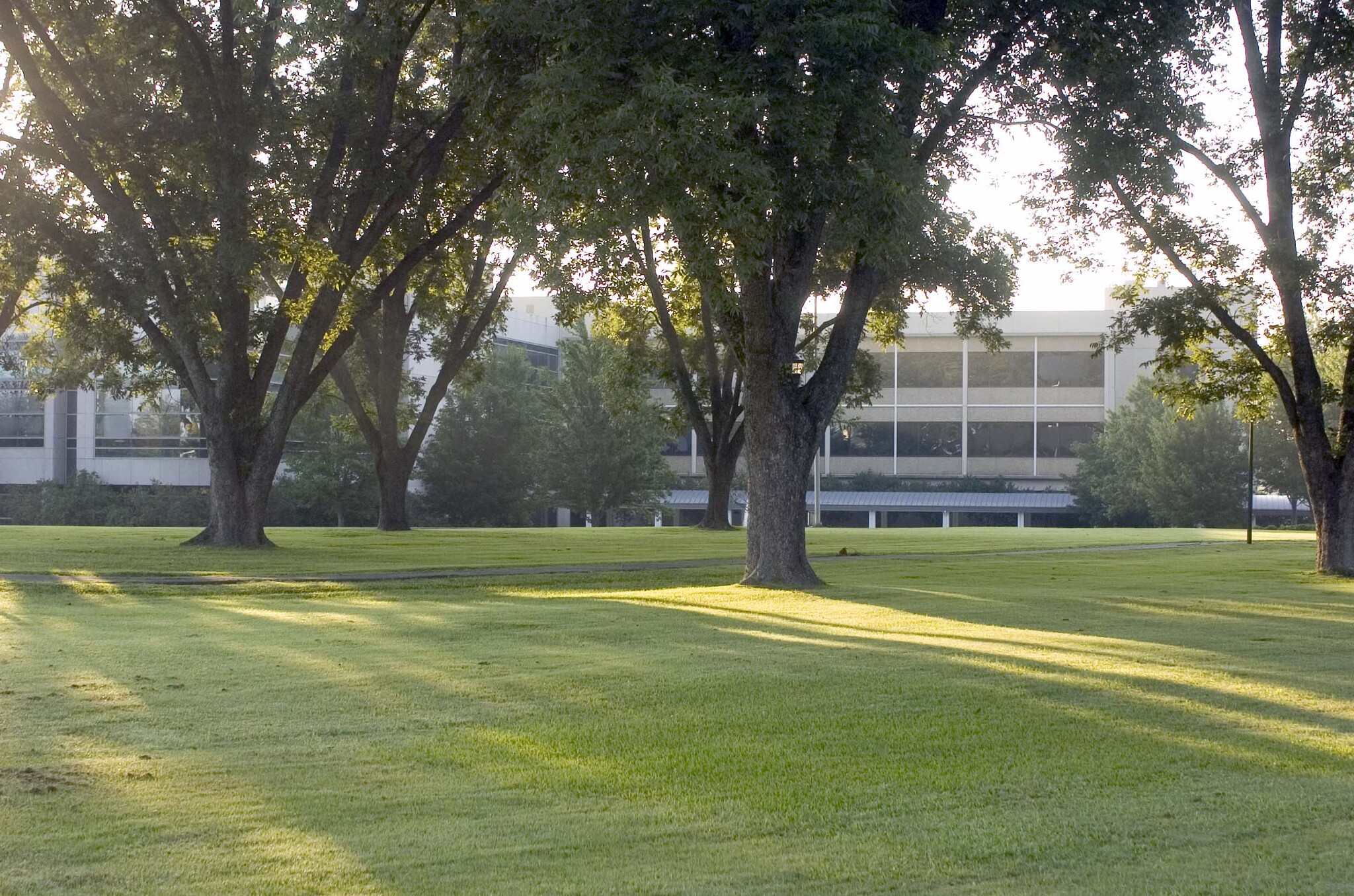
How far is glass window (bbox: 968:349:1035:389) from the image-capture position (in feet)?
249

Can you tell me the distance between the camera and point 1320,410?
2456 cm

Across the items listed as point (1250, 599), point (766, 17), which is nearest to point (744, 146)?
point (766, 17)

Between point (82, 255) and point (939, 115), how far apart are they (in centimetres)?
1619

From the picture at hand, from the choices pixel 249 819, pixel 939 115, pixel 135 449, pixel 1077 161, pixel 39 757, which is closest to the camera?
pixel 249 819

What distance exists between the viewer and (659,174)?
16.1 meters

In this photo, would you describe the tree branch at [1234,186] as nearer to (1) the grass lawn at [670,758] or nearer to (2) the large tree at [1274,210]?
(2) the large tree at [1274,210]

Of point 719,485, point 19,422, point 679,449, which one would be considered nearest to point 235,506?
point 719,485

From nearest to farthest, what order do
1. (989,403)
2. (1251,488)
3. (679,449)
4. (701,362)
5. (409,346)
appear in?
(1251,488) → (409,346) → (701,362) → (989,403) → (679,449)

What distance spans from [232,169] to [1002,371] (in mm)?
57238

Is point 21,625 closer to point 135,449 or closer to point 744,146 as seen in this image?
point 744,146

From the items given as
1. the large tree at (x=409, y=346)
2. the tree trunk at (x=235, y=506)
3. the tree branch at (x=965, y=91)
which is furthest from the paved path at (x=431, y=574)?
the large tree at (x=409, y=346)

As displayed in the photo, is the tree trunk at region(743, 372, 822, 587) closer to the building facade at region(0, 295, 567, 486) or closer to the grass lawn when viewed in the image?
the grass lawn

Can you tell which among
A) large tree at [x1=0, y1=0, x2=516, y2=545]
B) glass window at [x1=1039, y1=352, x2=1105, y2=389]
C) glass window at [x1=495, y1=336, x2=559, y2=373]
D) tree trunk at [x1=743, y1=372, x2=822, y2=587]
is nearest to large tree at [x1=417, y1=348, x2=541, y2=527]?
glass window at [x1=495, y1=336, x2=559, y2=373]

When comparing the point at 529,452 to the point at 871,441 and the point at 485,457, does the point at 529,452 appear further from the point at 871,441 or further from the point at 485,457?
the point at 871,441
